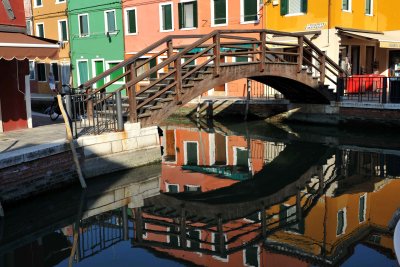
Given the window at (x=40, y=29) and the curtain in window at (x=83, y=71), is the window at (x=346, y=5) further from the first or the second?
the window at (x=40, y=29)

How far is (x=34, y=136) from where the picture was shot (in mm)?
10414

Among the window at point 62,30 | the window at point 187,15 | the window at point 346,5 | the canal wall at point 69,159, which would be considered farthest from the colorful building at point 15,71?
the window at point 62,30

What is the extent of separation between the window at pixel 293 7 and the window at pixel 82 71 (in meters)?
14.0

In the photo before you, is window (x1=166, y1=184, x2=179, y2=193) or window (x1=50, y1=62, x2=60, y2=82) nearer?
window (x1=166, y1=184, x2=179, y2=193)

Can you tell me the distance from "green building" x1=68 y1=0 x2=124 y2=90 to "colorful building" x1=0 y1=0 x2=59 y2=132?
1597 centimetres

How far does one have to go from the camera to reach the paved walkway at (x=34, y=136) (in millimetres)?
9391

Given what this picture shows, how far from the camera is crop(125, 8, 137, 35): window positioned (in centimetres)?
2690

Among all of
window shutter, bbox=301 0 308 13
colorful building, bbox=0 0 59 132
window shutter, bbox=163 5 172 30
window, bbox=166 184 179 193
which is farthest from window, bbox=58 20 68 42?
window, bbox=166 184 179 193

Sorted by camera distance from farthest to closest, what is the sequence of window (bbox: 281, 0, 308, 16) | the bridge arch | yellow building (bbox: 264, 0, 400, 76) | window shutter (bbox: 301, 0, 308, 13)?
window (bbox: 281, 0, 308, 16), window shutter (bbox: 301, 0, 308, 13), yellow building (bbox: 264, 0, 400, 76), the bridge arch

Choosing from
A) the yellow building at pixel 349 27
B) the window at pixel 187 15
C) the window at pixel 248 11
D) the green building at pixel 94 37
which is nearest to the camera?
the yellow building at pixel 349 27

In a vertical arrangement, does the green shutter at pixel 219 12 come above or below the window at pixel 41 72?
above

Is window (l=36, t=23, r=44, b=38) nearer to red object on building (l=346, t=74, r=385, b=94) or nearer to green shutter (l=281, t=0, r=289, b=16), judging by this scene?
green shutter (l=281, t=0, r=289, b=16)

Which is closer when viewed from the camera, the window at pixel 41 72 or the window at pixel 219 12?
the window at pixel 219 12

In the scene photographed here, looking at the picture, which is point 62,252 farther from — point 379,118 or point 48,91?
point 48,91
